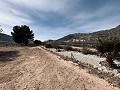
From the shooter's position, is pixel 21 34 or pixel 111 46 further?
pixel 21 34

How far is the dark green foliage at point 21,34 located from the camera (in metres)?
83.1

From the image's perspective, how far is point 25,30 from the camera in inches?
3332

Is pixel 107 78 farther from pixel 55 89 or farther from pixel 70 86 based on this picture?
pixel 55 89

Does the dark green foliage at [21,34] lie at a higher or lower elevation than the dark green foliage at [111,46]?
higher

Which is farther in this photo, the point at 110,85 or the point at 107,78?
the point at 107,78

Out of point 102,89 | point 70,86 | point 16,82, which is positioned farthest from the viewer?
point 16,82

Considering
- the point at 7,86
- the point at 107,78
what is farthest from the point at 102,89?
the point at 7,86

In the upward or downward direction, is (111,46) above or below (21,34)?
below

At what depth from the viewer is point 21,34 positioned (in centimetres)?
8300

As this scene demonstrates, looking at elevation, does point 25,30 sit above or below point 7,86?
above

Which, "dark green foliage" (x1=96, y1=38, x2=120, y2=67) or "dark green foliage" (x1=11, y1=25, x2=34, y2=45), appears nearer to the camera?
"dark green foliage" (x1=96, y1=38, x2=120, y2=67)

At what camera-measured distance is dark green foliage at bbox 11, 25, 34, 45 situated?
83.1m

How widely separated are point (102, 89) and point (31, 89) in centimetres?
336

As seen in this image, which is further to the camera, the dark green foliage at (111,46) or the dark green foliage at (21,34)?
the dark green foliage at (21,34)
